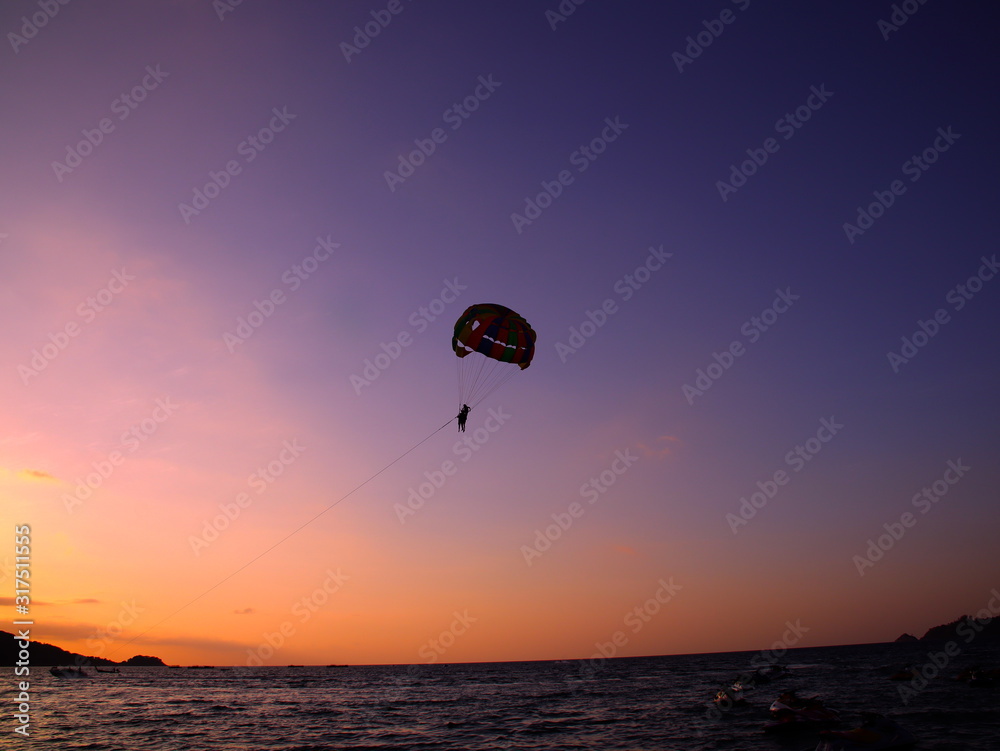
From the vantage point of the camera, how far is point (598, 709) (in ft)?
116

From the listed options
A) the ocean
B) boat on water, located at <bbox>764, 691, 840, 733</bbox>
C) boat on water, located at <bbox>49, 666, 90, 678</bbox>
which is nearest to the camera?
boat on water, located at <bbox>764, 691, 840, 733</bbox>

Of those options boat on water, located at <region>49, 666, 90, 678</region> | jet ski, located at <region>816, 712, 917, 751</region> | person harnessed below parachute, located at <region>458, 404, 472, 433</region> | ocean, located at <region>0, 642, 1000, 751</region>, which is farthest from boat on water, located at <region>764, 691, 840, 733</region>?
boat on water, located at <region>49, 666, 90, 678</region>

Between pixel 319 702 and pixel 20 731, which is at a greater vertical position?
pixel 20 731

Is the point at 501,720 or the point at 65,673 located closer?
the point at 501,720

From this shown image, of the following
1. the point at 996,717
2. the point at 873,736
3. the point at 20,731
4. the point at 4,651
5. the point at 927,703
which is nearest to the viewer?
the point at 873,736

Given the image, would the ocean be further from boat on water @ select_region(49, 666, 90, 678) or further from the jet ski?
boat on water @ select_region(49, 666, 90, 678)

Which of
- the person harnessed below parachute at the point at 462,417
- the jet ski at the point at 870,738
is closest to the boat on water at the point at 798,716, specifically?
the jet ski at the point at 870,738

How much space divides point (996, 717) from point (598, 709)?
19613 mm

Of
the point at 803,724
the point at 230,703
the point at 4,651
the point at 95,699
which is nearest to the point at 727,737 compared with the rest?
the point at 803,724

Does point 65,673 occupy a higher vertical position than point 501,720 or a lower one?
higher

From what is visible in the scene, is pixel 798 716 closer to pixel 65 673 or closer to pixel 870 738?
pixel 870 738

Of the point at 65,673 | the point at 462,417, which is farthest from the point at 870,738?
the point at 65,673

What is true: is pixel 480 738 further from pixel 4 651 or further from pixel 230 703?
pixel 4 651

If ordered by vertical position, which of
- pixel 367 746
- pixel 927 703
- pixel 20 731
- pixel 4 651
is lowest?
pixel 927 703
